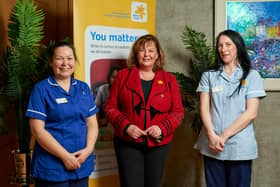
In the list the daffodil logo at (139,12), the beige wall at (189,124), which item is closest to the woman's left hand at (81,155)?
the daffodil logo at (139,12)

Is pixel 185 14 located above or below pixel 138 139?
above

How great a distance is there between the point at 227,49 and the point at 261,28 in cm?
137

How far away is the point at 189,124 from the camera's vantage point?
3797 mm

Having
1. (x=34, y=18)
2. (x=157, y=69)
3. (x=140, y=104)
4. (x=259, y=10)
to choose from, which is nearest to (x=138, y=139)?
(x=140, y=104)

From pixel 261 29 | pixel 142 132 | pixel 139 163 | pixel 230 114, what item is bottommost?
pixel 139 163

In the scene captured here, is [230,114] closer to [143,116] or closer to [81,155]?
[143,116]

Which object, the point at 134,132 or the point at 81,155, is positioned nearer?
the point at 81,155

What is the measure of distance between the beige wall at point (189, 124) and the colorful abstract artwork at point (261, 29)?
0.83 feet

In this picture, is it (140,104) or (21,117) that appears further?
(21,117)

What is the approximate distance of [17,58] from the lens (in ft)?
8.29

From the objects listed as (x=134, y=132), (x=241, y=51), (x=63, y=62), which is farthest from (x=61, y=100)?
(x=241, y=51)

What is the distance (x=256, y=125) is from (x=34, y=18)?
7.92 feet

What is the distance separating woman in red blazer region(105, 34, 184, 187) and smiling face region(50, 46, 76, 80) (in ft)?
1.56

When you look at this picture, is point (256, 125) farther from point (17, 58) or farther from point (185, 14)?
point (17, 58)
